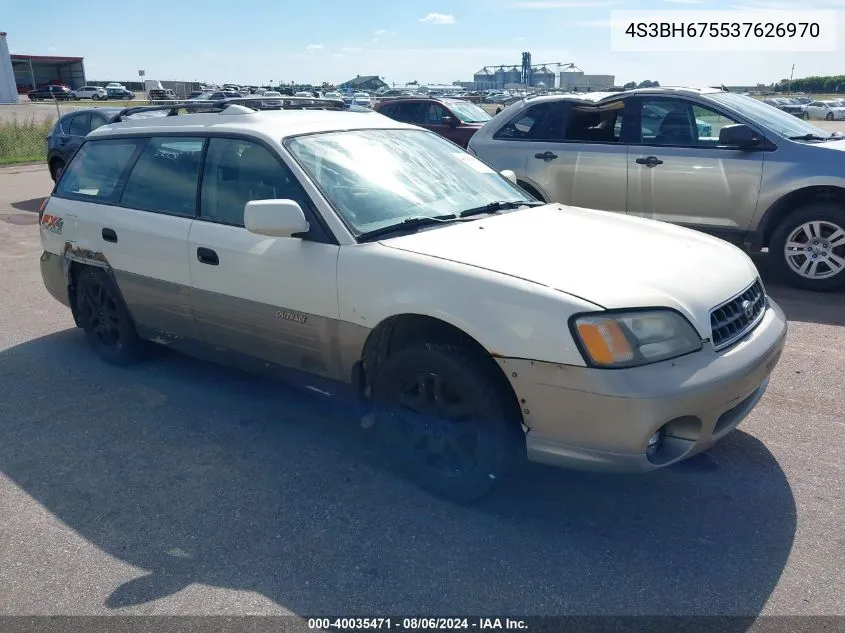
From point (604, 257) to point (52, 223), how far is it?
13.2ft

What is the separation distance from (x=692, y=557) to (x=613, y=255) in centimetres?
132

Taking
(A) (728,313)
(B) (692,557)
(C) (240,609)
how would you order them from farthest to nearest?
(A) (728,313)
(B) (692,557)
(C) (240,609)

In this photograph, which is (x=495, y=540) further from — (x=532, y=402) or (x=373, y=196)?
(x=373, y=196)

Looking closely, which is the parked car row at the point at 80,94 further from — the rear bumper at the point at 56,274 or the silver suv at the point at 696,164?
the rear bumper at the point at 56,274

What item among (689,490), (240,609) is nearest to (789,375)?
(689,490)

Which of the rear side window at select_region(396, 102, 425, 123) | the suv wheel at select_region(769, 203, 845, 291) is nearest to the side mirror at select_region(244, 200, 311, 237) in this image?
the suv wheel at select_region(769, 203, 845, 291)

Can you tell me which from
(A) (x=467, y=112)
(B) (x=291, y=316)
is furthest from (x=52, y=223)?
(A) (x=467, y=112)

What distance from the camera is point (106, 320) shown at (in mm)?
5125

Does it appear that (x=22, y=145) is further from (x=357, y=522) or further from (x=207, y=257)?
(x=357, y=522)

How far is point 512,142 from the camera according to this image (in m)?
8.14

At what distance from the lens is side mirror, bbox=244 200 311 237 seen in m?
3.42

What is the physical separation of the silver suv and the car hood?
128 inches

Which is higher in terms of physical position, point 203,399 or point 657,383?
point 657,383

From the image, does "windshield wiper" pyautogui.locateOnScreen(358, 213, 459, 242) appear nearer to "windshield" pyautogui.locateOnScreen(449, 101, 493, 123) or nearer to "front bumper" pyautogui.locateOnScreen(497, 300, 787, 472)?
"front bumper" pyautogui.locateOnScreen(497, 300, 787, 472)
